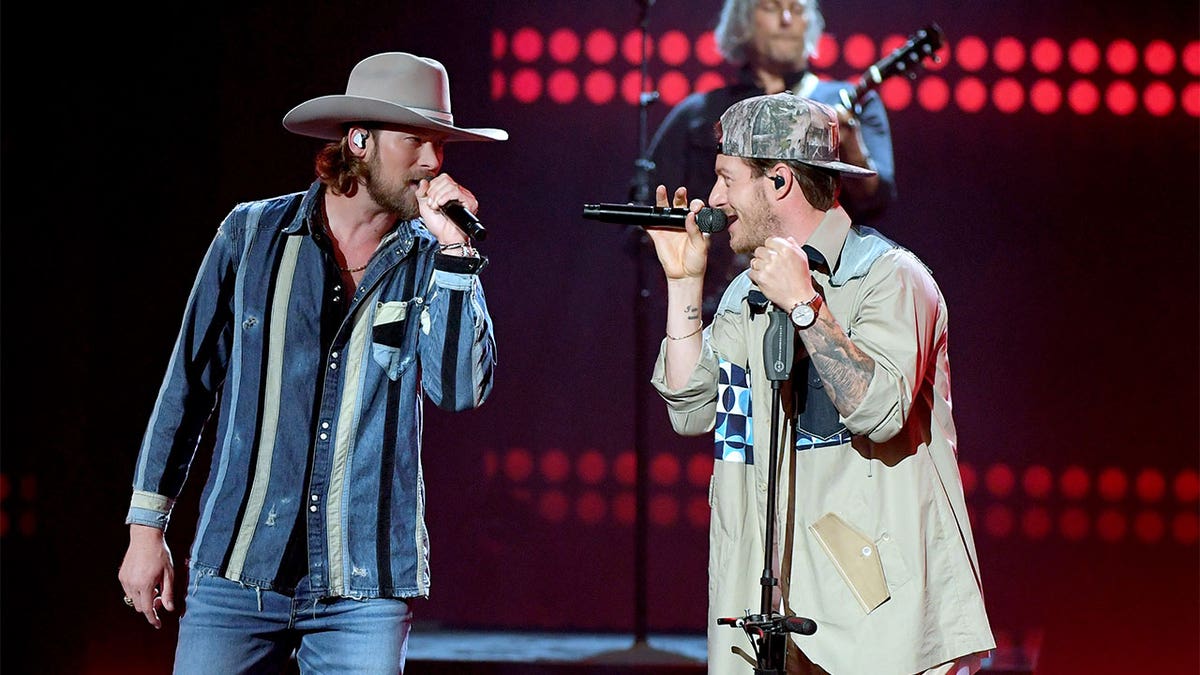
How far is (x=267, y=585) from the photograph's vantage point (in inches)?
89.4

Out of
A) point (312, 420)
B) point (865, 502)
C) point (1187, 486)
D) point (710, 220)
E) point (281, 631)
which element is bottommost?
point (281, 631)

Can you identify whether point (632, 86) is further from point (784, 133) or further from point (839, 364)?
point (839, 364)

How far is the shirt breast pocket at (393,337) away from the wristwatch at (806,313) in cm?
78

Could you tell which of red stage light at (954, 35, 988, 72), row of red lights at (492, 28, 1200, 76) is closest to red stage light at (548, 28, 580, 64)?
row of red lights at (492, 28, 1200, 76)

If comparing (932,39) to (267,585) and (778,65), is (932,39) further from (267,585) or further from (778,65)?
(267,585)

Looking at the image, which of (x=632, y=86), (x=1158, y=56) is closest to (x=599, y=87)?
(x=632, y=86)

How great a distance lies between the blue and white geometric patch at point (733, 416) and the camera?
2.37 metres

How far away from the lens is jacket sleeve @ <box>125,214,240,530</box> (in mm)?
2375

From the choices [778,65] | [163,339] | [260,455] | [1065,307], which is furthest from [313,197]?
[1065,307]

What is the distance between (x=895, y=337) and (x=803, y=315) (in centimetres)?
19

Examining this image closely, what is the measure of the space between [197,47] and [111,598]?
6.30 ft

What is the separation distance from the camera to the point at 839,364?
2076 mm

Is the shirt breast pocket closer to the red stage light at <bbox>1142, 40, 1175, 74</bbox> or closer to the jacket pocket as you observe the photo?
the jacket pocket

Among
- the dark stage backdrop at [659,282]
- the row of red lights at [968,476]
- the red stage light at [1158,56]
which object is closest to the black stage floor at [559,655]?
the dark stage backdrop at [659,282]
